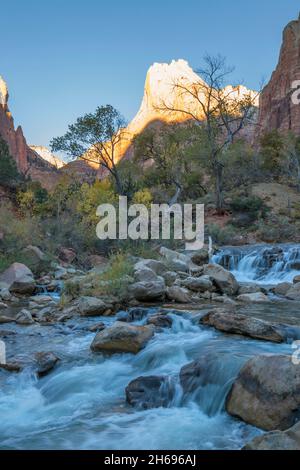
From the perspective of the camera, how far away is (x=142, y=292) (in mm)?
9000

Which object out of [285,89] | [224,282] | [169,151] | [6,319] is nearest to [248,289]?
[224,282]

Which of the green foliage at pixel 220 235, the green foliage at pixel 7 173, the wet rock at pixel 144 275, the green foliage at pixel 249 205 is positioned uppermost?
the green foliage at pixel 7 173

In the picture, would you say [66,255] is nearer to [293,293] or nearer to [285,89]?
[293,293]

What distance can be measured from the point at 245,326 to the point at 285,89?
5174 centimetres

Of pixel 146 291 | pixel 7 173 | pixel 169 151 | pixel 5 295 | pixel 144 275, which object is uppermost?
pixel 169 151

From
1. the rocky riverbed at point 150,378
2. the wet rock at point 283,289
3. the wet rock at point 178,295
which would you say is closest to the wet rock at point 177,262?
the wet rock at point 178,295

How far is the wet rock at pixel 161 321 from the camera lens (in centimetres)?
684

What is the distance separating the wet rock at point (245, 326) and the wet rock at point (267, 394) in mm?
1643

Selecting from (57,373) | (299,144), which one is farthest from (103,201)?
(299,144)

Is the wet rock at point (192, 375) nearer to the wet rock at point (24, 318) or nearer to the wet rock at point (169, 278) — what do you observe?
the wet rock at point (24, 318)

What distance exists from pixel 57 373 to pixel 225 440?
8.09ft

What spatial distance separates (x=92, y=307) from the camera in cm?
813

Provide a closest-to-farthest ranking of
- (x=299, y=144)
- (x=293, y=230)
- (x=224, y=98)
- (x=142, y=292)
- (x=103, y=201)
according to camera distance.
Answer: (x=142, y=292) < (x=103, y=201) < (x=293, y=230) < (x=224, y=98) < (x=299, y=144)

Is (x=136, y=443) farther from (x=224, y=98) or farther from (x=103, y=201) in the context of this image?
(x=224, y=98)
